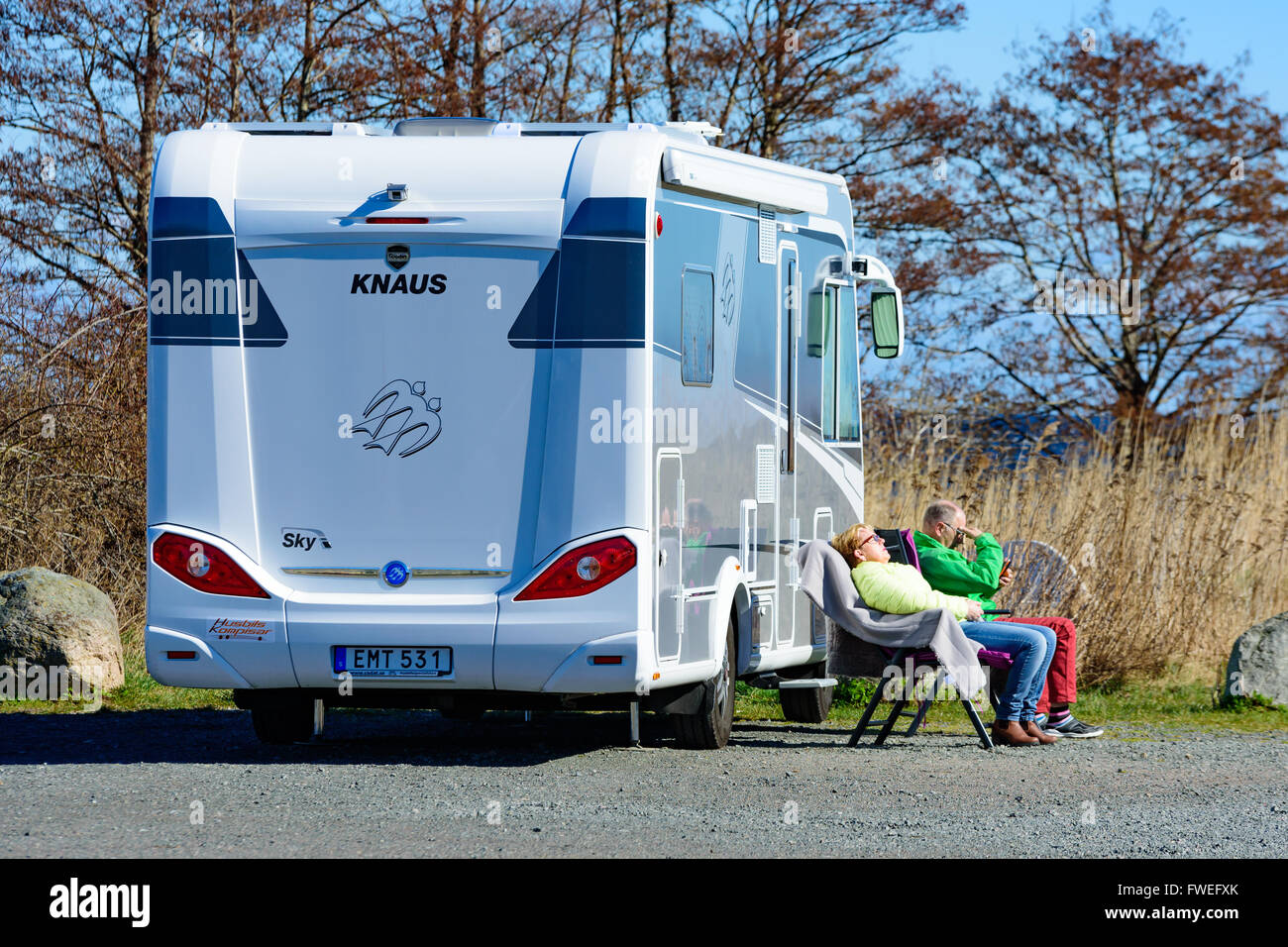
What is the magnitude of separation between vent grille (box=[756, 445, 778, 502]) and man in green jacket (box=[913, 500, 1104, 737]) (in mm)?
962

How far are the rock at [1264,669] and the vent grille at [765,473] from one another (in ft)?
13.5

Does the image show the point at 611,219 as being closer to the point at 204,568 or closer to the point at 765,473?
the point at 765,473

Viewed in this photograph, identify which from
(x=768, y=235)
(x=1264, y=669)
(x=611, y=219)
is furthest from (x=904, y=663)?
(x=1264, y=669)

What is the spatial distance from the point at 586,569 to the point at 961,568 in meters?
2.75

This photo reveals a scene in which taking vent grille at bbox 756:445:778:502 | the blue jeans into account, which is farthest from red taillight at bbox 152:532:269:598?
the blue jeans

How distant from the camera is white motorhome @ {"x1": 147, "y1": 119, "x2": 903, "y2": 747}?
28.7 feet

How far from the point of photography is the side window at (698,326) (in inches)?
365

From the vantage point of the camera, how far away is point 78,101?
2080cm

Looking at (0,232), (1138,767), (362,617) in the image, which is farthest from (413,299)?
(0,232)

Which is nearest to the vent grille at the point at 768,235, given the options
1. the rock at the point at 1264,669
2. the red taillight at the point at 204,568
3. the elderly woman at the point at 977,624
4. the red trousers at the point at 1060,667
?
the elderly woman at the point at 977,624

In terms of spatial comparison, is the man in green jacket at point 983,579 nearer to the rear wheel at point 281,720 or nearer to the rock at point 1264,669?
the rock at point 1264,669

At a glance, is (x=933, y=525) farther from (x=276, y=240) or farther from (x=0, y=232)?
(x=0, y=232)

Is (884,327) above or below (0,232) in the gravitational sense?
below

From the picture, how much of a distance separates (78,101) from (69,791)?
1423cm
